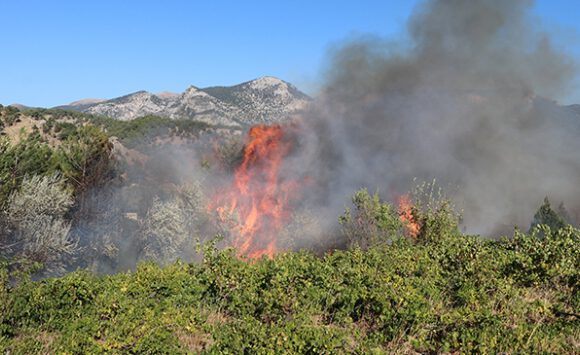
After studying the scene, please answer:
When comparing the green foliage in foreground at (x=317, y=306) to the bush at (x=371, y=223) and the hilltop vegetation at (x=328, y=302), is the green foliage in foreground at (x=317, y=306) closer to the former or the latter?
the hilltop vegetation at (x=328, y=302)

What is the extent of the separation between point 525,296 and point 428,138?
30634mm

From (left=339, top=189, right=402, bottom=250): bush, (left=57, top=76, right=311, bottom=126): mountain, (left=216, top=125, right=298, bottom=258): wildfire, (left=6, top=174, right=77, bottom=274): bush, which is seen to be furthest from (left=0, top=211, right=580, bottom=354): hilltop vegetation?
(left=57, top=76, right=311, bottom=126): mountain

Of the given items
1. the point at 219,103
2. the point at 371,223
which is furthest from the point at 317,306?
the point at 219,103

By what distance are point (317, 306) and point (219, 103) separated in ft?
390

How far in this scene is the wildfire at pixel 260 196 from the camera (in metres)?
29.3

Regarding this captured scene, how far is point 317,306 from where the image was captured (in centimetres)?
862

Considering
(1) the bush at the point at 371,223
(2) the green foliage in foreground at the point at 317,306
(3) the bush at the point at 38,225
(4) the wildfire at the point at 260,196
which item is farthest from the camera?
(4) the wildfire at the point at 260,196

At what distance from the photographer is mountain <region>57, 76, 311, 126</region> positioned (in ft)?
379

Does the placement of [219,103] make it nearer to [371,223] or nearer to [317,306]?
[371,223]

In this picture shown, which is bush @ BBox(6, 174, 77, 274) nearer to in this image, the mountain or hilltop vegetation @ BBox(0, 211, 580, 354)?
hilltop vegetation @ BBox(0, 211, 580, 354)

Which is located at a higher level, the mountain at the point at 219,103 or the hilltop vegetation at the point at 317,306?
the mountain at the point at 219,103

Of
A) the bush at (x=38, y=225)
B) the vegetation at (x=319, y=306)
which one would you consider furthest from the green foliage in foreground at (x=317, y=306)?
the bush at (x=38, y=225)

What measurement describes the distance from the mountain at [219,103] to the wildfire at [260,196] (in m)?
70.6

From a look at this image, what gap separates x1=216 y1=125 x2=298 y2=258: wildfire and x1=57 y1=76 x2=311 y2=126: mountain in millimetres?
70622
